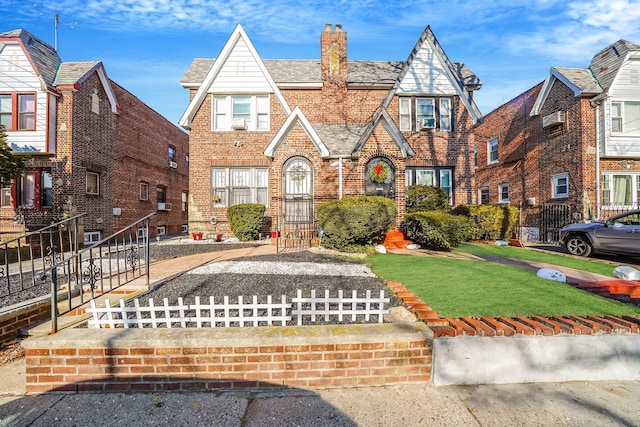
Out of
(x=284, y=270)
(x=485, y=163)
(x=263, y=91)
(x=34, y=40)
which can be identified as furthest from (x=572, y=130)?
(x=34, y=40)

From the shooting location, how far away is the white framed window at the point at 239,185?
559 inches

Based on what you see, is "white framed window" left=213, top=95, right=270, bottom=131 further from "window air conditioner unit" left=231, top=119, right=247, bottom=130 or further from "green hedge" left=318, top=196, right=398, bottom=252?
"green hedge" left=318, top=196, right=398, bottom=252

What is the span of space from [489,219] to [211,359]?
12.3 meters

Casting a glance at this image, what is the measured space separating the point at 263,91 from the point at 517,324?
46.6ft

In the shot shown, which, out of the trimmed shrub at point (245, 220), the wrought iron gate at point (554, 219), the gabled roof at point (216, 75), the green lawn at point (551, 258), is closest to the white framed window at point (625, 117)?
the wrought iron gate at point (554, 219)

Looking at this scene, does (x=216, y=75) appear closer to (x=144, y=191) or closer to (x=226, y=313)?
(x=144, y=191)

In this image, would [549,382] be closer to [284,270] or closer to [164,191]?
[284,270]

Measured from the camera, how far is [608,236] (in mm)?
8781

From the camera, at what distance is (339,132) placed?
1303 centimetres

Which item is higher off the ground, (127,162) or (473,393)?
(127,162)

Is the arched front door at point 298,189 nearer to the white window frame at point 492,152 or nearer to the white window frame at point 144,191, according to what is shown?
the white window frame at point 144,191

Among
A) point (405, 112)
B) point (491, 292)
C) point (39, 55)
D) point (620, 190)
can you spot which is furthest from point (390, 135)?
point (39, 55)

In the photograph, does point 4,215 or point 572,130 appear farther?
point 572,130

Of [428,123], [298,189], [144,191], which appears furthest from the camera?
[144,191]
